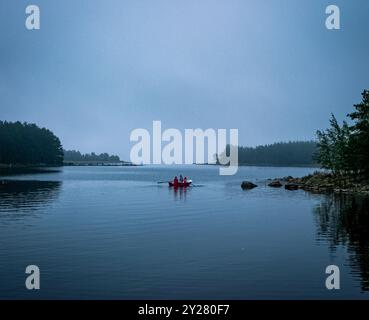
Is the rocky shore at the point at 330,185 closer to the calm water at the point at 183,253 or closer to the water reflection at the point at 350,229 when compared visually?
the water reflection at the point at 350,229

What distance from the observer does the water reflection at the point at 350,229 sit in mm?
26781

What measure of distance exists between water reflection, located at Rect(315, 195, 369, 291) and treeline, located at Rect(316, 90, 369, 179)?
6.97 meters

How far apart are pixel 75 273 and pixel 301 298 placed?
1194 centimetres

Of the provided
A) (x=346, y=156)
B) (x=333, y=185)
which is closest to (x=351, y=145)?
(x=346, y=156)

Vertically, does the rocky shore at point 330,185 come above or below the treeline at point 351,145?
below

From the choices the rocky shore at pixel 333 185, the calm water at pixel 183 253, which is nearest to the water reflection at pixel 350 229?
the calm water at pixel 183 253

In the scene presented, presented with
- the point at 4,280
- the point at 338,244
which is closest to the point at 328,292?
the point at 338,244

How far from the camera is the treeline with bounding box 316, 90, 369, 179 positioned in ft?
210

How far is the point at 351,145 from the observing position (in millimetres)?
74375

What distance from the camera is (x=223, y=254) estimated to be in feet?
99.3

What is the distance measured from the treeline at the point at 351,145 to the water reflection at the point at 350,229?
22.9 feet

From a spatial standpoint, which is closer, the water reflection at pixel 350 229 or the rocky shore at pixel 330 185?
the water reflection at pixel 350 229

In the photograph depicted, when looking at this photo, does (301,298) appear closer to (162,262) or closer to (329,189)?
(162,262)

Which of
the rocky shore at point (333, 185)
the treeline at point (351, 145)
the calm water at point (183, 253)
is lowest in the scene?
the calm water at point (183, 253)
